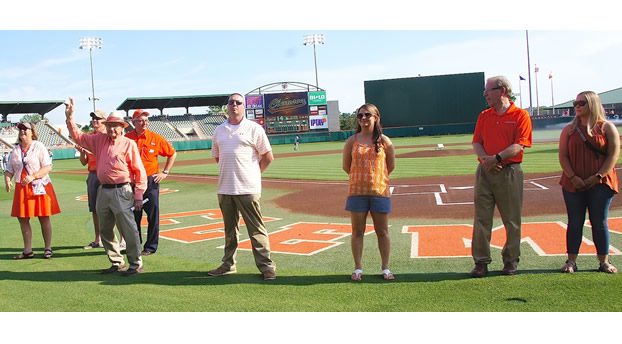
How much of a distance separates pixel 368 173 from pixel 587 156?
2.09 m

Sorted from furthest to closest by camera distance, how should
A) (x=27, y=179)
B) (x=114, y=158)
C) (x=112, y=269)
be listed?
1. (x=27, y=179)
2. (x=112, y=269)
3. (x=114, y=158)

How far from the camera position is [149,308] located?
176 inches

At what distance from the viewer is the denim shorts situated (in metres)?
5.30

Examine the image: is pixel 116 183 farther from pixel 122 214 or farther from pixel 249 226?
pixel 249 226

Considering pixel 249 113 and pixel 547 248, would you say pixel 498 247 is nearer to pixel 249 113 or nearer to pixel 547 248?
pixel 547 248

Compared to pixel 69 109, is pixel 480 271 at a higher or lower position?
lower

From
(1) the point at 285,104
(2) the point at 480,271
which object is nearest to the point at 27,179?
(2) the point at 480,271

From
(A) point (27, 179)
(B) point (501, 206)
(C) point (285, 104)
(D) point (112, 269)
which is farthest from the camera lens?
(C) point (285, 104)

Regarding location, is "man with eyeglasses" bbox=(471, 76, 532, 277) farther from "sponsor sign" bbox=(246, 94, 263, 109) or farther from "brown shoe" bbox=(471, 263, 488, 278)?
"sponsor sign" bbox=(246, 94, 263, 109)

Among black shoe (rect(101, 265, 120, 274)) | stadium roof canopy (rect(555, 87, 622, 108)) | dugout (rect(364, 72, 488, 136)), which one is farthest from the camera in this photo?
stadium roof canopy (rect(555, 87, 622, 108))

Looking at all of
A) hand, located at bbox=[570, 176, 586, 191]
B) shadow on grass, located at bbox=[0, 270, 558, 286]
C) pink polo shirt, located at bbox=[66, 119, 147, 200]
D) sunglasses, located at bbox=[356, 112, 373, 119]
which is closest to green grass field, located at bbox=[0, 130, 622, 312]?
shadow on grass, located at bbox=[0, 270, 558, 286]

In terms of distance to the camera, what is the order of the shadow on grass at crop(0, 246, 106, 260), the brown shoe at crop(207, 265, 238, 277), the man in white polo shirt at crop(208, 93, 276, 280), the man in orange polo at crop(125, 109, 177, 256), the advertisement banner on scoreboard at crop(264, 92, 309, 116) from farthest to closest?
the advertisement banner on scoreboard at crop(264, 92, 309, 116)
the shadow on grass at crop(0, 246, 106, 260)
the man in orange polo at crop(125, 109, 177, 256)
the brown shoe at crop(207, 265, 238, 277)
the man in white polo shirt at crop(208, 93, 276, 280)

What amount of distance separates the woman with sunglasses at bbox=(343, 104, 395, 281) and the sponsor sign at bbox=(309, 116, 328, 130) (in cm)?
6045

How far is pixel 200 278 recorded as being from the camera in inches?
224
